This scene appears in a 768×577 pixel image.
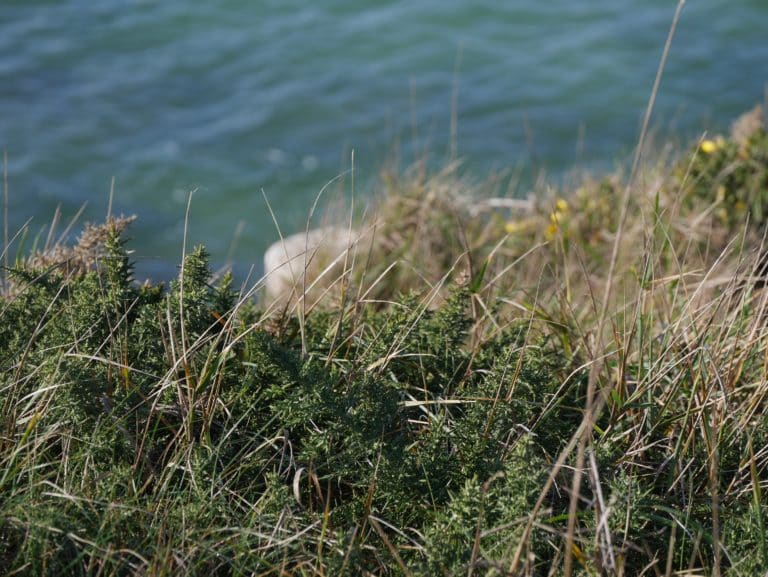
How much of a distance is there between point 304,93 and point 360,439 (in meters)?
8.17

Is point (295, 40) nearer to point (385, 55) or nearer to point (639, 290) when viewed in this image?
point (385, 55)

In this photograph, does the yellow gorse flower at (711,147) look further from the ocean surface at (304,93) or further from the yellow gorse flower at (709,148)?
the ocean surface at (304,93)

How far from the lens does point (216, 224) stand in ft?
25.8

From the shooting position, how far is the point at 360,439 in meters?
2.26

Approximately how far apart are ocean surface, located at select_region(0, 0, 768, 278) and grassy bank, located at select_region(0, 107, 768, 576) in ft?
14.4

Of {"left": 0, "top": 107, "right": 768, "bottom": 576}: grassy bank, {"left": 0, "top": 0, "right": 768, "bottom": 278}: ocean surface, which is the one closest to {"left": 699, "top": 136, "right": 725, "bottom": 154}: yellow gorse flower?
{"left": 0, "top": 0, "right": 768, "bottom": 278}: ocean surface

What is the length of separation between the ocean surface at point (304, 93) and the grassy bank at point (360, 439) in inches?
173

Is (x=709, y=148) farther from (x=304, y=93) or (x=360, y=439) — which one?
(x=304, y=93)

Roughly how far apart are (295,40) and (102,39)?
2.29m

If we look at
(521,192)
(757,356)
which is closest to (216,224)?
(521,192)

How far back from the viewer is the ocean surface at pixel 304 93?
27.0ft

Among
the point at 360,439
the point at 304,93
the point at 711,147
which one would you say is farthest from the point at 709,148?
the point at 304,93

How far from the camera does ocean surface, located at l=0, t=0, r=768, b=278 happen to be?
8.24m

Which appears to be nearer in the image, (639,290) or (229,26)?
(639,290)
